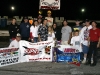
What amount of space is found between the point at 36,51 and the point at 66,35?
162cm

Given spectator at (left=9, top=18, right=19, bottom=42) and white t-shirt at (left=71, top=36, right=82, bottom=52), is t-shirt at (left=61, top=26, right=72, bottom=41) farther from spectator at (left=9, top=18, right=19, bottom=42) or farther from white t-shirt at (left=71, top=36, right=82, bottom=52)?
spectator at (left=9, top=18, right=19, bottom=42)

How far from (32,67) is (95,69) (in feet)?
7.77

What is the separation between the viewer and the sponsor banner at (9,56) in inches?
366

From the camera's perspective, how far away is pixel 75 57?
9930mm

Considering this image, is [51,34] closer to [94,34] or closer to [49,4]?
[94,34]

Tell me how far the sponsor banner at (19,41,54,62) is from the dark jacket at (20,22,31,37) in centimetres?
75

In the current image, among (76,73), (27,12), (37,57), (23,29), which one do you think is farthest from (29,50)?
(27,12)

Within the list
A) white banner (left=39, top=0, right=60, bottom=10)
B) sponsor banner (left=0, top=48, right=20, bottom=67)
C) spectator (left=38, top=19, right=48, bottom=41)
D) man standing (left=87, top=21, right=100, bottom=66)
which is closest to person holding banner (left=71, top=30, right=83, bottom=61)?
man standing (left=87, top=21, right=100, bottom=66)

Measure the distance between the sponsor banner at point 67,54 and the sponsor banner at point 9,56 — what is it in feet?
5.57

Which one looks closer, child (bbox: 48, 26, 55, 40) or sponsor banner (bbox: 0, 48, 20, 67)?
sponsor banner (bbox: 0, 48, 20, 67)

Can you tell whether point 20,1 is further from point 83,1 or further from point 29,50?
point 29,50

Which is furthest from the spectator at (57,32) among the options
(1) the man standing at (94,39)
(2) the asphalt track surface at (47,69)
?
(1) the man standing at (94,39)

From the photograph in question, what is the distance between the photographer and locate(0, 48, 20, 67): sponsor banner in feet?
30.5

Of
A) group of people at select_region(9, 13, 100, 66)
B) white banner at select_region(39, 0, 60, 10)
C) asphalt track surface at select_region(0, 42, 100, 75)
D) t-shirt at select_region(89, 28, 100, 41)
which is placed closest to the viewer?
asphalt track surface at select_region(0, 42, 100, 75)
